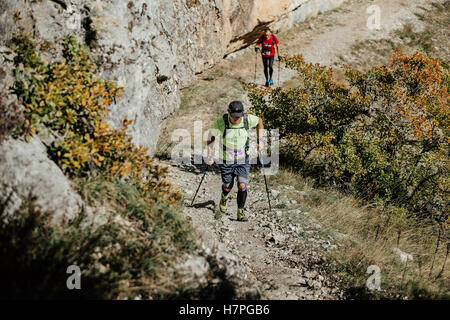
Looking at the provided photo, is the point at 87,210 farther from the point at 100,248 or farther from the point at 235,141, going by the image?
the point at 235,141

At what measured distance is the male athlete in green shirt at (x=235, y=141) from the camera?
664 centimetres

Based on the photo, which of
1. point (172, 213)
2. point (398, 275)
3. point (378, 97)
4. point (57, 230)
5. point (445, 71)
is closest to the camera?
point (57, 230)

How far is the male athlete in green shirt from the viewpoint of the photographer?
21.8ft

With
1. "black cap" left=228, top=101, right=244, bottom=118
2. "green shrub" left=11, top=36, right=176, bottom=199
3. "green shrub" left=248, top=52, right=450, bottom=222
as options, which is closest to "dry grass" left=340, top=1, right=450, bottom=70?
"green shrub" left=248, top=52, right=450, bottom=222

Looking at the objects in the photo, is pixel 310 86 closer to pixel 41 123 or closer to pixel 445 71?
pixel 445 71

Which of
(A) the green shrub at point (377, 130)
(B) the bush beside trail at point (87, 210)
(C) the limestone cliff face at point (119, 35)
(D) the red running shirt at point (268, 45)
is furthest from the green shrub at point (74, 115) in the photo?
(D) the red running shirt at point (268, 45)

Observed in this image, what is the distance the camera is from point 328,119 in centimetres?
1082

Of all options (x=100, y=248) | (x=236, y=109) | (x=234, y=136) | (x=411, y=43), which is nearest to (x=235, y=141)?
(x=234, y=136)

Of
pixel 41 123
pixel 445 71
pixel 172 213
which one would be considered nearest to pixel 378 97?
pixel 445 71

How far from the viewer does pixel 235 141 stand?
22.1 ft

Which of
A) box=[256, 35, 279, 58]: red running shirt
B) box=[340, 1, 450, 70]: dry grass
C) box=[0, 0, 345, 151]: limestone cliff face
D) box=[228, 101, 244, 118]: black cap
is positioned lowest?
box=[228, 101, 244, 118]: black cap

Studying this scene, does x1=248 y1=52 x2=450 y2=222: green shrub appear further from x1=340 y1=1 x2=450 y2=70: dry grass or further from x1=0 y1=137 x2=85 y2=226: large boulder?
x1=340 y1=1 x2=450 y2=70: dry grass

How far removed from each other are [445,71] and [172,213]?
11822 millimetres
